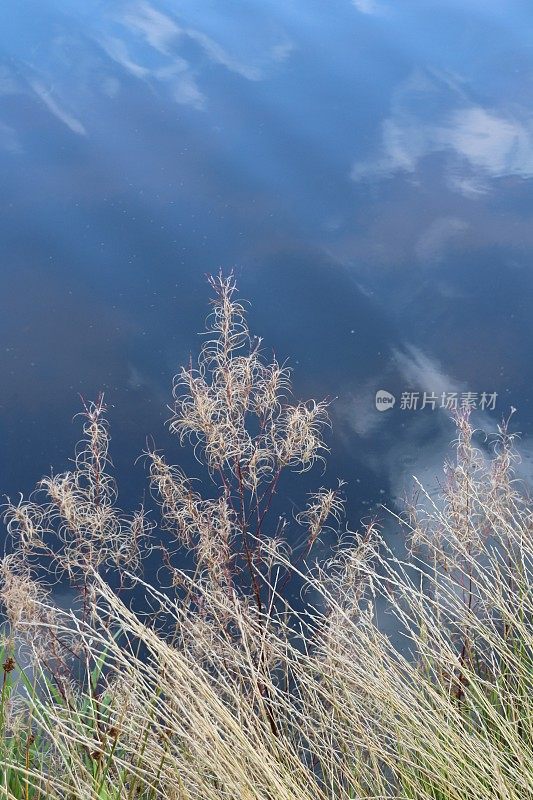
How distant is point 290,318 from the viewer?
2859 millimetres

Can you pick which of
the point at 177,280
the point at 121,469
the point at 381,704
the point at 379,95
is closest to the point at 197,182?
the point at 177,280

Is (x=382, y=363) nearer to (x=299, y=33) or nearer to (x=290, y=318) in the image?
(x=290, y=318)

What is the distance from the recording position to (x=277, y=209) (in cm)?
311

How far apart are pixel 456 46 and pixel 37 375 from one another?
2332 millimetres

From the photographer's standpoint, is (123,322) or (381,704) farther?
(123,322)

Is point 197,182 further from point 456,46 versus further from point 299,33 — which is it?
point 456,46

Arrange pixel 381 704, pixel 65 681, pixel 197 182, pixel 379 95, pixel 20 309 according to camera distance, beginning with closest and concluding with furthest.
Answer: pixel 381 704, pixel 65 681, pixel 20 309, pixel 197 182, pixel 379 95

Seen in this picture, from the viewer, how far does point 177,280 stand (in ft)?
9.57

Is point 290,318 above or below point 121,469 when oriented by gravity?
above

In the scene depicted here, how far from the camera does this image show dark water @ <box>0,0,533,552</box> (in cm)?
270

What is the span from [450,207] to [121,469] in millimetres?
1637

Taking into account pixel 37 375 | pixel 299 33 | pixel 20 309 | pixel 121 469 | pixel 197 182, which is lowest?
pixel 121 469

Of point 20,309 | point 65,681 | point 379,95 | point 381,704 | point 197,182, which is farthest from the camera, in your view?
point 379,95

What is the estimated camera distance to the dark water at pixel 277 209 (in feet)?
8.85
